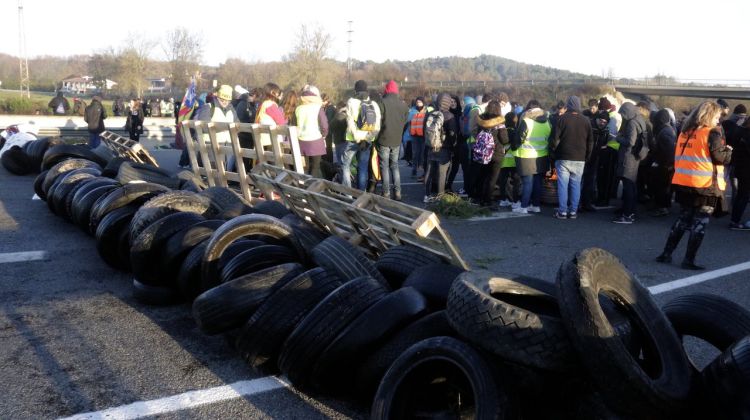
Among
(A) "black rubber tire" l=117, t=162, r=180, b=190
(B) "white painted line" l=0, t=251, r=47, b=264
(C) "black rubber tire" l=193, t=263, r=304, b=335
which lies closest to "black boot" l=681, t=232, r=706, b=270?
(C) "black rubber tire" l=193, t=263, r=304, b=335

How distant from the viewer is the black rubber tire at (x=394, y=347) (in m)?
3.71

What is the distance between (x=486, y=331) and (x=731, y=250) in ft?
22.3

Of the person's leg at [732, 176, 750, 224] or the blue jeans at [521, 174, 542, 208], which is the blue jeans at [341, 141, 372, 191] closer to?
the blue jeans at [521, 174, 542, 208]

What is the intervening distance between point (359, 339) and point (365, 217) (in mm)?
2138

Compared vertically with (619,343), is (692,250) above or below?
below

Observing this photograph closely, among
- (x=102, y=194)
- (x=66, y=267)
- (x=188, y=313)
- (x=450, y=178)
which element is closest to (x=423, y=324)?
(x=188, y=313)

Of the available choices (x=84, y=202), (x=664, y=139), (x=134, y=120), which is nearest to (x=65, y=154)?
(x=84, y=202)

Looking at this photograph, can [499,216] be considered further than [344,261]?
→ Yes

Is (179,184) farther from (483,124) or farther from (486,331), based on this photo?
(486,331)

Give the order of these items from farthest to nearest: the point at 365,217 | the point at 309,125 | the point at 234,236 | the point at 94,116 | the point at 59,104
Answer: the point at 59,104
the point at 94,116
the point at 309,125
the point at 365,217
the point at 234,236

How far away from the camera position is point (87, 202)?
768 cm

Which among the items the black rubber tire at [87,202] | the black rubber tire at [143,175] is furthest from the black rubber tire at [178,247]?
the black rubber tire at [143,175]

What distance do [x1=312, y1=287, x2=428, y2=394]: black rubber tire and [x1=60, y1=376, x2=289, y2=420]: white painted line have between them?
0.44 m

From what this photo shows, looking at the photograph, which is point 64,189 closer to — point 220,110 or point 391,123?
point 220,110
